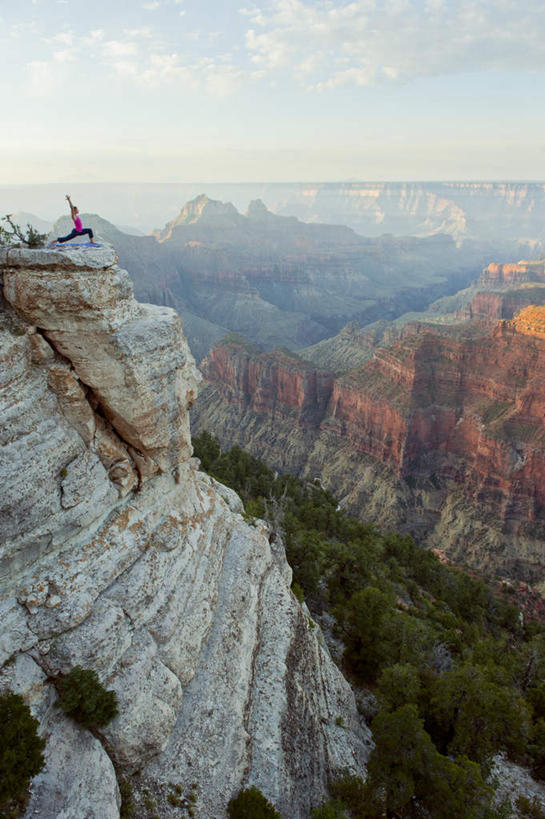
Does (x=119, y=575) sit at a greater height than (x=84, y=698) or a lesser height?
greater

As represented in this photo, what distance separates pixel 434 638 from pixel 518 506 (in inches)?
1990

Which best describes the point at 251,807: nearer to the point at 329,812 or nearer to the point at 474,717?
the point at 329,812

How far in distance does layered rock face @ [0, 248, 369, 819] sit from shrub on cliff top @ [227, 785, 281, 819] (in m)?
0.44

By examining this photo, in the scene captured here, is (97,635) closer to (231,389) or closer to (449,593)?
(449,593)

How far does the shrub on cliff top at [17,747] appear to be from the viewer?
11414 mm

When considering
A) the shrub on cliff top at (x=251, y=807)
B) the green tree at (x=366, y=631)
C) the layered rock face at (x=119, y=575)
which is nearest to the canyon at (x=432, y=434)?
the green tree at (x=366, y=631)

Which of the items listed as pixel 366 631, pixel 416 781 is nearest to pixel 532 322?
pixel 366 631

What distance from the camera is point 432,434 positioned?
89.5 meters

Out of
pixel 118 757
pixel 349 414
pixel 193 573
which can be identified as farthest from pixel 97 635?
pixel 349 414

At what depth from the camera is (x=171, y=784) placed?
1548cm

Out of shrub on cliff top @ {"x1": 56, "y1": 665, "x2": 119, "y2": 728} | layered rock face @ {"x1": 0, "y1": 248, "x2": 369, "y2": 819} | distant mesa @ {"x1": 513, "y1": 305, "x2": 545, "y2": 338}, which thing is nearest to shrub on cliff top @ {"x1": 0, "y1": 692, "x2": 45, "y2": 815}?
layered rock face @ {"x1": 0, "y1": 248, "x2": 369, "y2": 819}

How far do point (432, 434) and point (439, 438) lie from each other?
155cm

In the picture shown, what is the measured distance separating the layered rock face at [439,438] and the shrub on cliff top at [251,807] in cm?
6649

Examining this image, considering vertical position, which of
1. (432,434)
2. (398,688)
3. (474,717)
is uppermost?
(398,688)
